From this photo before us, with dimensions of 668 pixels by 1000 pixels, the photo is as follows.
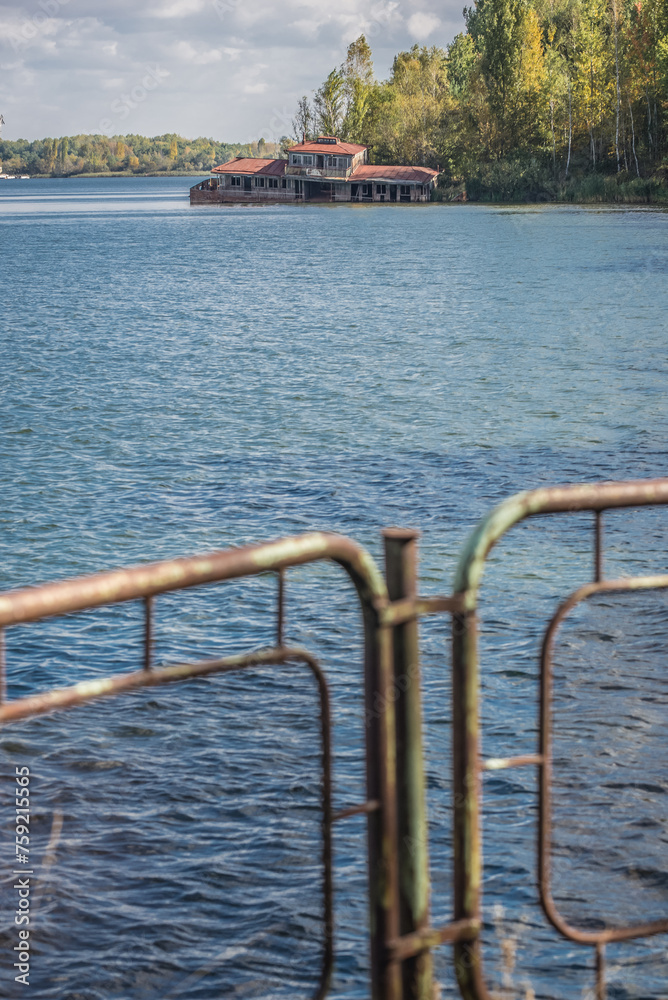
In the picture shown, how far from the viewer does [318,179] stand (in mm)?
126250

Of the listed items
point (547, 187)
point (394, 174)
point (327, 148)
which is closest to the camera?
point (547, 187)

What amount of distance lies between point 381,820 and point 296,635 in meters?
8.70

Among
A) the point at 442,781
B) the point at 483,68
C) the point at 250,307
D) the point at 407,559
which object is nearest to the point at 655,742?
the point at 442,781

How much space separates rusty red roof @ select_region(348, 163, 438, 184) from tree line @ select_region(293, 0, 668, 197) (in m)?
3.11

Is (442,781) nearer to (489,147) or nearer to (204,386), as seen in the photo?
(204,386)

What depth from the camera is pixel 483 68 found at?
350 ft

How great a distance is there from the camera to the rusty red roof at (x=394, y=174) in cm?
12281

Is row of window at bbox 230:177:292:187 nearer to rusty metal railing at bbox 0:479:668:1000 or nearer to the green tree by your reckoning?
the green tree

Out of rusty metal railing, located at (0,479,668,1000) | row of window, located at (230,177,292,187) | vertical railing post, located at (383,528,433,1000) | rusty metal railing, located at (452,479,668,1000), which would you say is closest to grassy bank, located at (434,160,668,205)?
row of window, located at (230,177,292,187)

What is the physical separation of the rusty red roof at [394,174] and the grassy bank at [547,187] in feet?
A: 10.3

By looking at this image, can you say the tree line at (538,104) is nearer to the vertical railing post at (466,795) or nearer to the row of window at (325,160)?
the row of window at (325,160)

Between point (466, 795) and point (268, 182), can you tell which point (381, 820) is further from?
point (268, 182)

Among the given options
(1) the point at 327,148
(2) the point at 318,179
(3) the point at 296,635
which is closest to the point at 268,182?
(2) the point at 318,179

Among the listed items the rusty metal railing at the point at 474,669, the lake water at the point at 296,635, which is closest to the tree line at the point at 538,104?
the lake water at the point at 296,635
